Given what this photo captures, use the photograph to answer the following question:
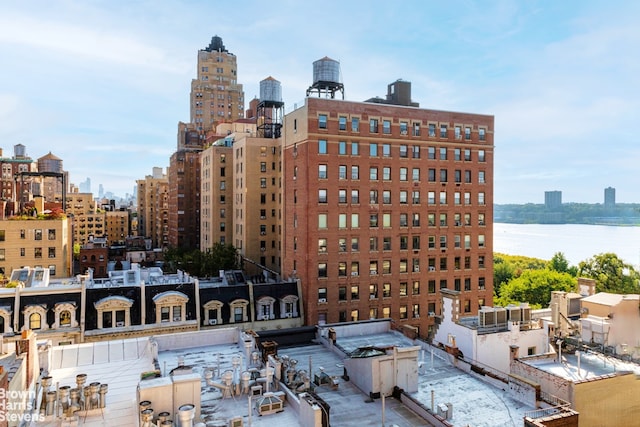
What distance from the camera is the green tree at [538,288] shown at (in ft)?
280

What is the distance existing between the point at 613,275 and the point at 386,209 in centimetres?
5668

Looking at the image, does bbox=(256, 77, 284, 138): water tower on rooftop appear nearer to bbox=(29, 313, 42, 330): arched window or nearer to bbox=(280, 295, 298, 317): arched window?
bbox=(280, 295, 298, 317): arched window

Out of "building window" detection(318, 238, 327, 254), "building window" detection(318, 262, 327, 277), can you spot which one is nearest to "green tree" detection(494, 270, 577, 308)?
"building window" detection(318, 262, 327, 277)

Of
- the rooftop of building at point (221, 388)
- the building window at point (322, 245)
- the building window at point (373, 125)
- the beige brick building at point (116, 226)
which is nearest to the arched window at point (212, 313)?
the building window at point (322, 245)

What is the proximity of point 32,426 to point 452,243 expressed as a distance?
2158 inches

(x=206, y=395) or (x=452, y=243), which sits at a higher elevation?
(x=452, y=243)

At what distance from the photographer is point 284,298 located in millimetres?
54656

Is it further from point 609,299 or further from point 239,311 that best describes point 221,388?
point 609,299

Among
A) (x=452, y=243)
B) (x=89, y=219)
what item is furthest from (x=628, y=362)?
(x=89, y=219)

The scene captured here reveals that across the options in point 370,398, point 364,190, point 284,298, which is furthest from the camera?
point 364,190

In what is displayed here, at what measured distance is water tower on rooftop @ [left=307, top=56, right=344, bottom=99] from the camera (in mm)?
66000

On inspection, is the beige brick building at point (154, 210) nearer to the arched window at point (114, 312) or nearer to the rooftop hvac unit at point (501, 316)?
the arched window at point (114, 312)

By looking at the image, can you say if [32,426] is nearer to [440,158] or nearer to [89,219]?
[440,158]

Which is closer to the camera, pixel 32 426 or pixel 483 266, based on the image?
pixel 32 426
